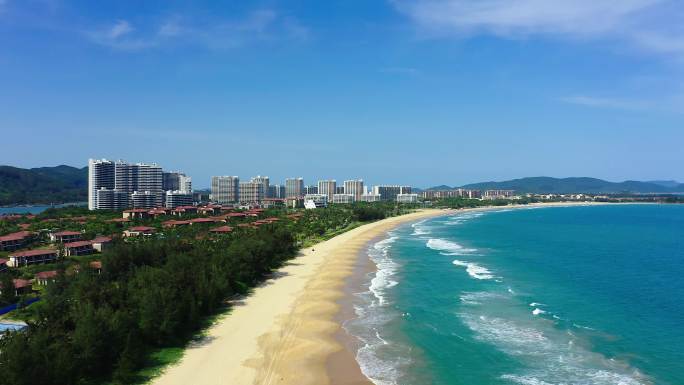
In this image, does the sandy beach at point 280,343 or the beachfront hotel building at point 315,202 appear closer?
the sandy beach at point 280,343

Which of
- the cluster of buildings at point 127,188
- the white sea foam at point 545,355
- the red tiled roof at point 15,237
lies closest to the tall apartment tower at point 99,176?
the cluster of buildings at point 127,188

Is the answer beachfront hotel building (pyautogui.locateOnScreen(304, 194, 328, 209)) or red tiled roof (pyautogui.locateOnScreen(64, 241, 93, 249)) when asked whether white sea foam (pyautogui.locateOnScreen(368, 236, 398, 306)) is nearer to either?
red tiled roof (pyautogui.locateOnScreen(64, 241, 93, 249))

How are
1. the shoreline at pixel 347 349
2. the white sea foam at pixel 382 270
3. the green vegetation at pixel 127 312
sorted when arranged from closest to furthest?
the green vegetation at pixel 127 312, the shoreline at pixel 347 349, the white sea foam at pixel 382 270

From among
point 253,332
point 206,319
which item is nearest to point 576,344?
point 253,332

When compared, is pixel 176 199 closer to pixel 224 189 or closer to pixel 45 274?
pixel 224 189

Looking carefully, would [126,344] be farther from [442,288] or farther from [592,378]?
[442,288]

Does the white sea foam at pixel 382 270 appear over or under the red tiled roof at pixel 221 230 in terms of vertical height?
under

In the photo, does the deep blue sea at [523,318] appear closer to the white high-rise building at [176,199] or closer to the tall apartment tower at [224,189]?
the white high-rise building at [176,199]
